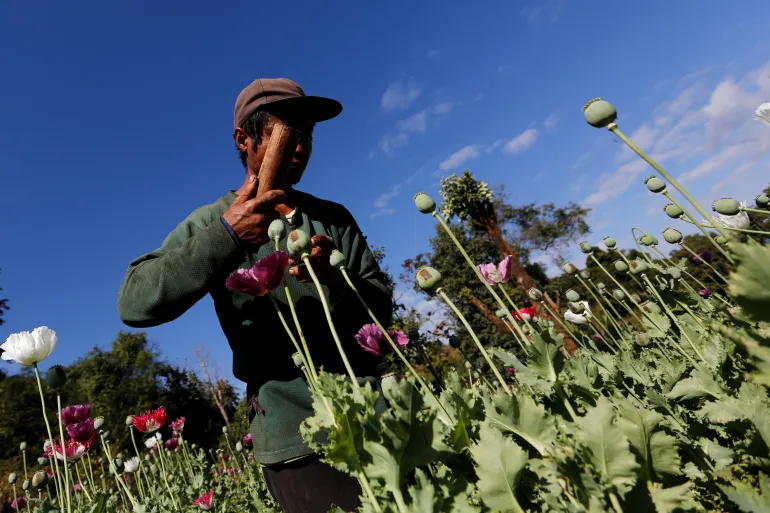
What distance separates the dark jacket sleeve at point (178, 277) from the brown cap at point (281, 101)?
2.24 feet

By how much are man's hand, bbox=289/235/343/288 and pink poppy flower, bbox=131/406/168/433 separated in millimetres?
2499

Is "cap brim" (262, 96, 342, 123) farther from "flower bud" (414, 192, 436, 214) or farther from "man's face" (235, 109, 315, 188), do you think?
"flower bud" (414, 192, 436, 214)

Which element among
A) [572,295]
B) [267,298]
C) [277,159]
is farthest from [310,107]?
[572,295]

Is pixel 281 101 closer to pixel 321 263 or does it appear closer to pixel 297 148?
pixel 297 148

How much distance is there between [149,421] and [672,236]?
141 inches

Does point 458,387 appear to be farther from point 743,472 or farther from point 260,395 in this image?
point 260,395

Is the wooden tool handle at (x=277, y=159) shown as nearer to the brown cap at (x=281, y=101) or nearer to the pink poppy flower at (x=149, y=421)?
the brown cap at (x=281, y=101)

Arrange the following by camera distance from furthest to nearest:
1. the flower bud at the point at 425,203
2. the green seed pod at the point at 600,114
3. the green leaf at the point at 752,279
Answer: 1. the flower bud at the point at 425,203
2. the green seed pod at the point at 600,114
3. the green leaf at the point at 752,279

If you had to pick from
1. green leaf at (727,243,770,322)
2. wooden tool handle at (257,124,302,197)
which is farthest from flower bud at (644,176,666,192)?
wooden tool handle at (257,124,302,197)

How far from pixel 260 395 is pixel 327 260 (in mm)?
578

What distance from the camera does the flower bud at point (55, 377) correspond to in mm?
1659

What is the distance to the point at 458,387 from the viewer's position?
2.81ft

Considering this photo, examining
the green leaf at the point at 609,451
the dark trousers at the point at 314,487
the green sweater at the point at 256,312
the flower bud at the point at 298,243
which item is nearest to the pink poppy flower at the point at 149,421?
the green sweater at the point at 256,312

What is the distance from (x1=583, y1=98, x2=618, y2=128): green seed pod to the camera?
2.86 ft
